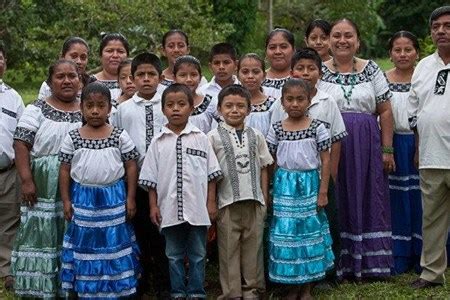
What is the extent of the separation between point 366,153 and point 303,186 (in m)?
0.82

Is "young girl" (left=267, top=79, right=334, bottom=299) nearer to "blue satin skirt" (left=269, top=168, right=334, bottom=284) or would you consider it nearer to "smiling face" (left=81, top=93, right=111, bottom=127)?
"blue satin skirt" (left=269, top=168, right=334, bottom=284)

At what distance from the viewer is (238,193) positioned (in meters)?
5.96

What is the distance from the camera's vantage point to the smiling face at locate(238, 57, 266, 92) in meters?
6.38

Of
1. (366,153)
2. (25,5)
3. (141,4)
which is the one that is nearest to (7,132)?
(366,153)

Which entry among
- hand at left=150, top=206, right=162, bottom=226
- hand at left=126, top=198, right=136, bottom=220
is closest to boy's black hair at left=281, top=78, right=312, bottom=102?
hand at left=150, top=206, right=162, bottom=226

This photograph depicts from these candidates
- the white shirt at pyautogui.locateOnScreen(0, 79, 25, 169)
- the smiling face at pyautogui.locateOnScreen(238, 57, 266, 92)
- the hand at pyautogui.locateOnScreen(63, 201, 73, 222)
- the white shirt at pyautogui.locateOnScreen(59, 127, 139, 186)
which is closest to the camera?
the white shirt at pyautogui.locateOnScreen(59, 127, 139, 186)

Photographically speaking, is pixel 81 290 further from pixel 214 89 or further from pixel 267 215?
pixel 214 89

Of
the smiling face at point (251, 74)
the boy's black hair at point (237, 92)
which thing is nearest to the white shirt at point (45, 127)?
the boy's black hair at point (237, 92)

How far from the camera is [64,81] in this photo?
6.00 meters

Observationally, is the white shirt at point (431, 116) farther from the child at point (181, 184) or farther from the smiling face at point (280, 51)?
the child at point (181, 184)

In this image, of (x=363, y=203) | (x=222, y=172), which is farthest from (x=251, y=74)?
(x=363, y=203)

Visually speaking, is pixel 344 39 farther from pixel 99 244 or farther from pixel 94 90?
pixel 99 244

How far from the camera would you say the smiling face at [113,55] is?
6.94m

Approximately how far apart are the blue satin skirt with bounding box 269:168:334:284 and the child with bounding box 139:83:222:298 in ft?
1.74
